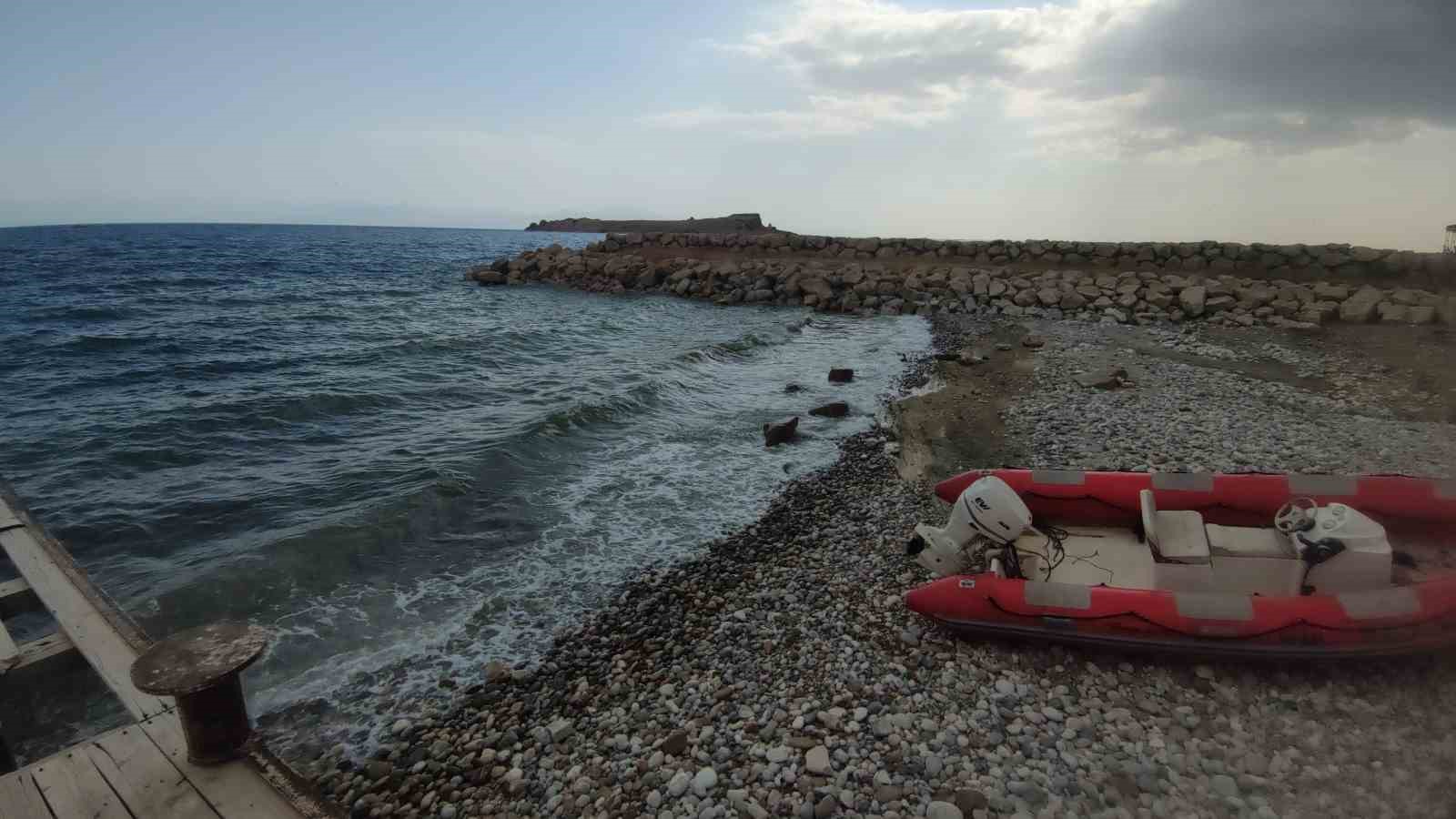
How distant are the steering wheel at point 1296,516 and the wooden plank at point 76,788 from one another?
25.3ft

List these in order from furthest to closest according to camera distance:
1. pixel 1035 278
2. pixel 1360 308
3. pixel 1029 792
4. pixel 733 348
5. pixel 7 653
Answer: pixel 1035 278 → pixel 733 348 → pixel 1360 308 → pixel 7 653 → pixel 1029 792

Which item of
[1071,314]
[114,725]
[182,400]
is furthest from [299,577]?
[1071,314]

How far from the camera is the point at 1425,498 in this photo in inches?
209

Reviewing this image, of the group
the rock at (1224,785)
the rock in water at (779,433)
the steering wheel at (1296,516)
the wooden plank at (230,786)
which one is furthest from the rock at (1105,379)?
the wooden plank at (230,786)

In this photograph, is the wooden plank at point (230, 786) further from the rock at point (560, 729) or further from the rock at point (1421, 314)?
the rock at point (1421, 314)

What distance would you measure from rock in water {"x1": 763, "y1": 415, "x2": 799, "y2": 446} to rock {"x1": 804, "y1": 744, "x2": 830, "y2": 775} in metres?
6.75

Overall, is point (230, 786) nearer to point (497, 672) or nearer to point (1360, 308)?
point (497, 672)

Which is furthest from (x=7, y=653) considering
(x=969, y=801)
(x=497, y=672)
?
(x=969, y=801)

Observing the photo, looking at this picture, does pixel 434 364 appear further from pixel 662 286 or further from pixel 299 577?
pixel 662 286

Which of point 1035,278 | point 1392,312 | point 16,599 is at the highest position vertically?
point 1035,278

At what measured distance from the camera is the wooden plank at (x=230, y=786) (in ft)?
11.7

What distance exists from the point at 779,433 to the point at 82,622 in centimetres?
816

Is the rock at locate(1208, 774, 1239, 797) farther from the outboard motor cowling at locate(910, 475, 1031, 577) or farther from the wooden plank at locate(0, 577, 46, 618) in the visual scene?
the wooden plank at locate(0, 577, 46, 618)

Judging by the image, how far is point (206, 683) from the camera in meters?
3.66
